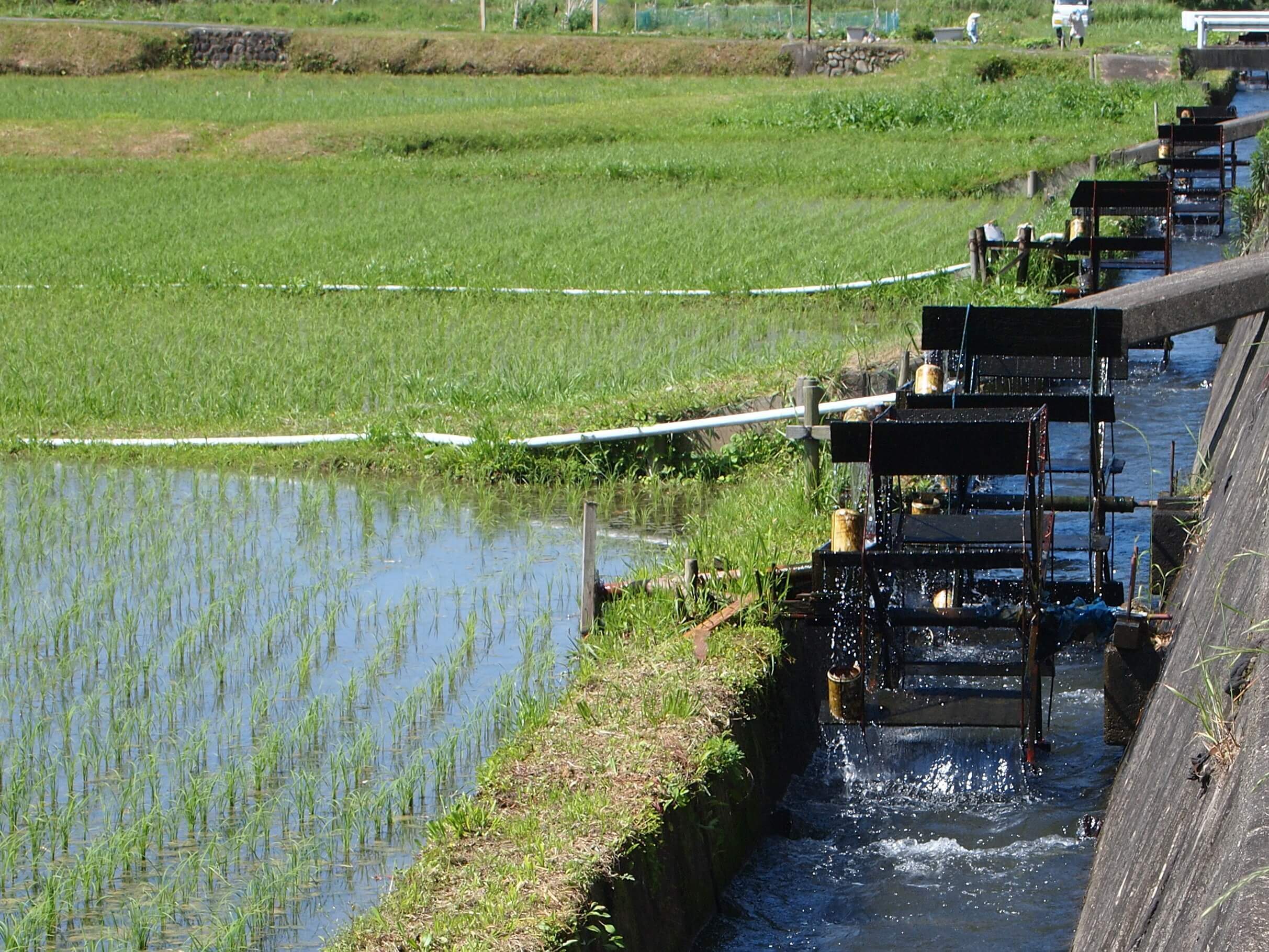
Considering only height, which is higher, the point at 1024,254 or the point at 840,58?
the point at 840,58

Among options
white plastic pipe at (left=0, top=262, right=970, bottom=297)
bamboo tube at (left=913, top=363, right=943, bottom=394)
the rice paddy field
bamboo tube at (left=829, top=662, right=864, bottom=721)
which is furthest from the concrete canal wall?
white plastic pipe at (left=0, top=262, right=970, bottom=297)

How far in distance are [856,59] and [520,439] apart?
37401 millimetres

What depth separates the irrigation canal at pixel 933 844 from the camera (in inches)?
254

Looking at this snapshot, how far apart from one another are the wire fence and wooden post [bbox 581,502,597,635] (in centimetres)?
4849

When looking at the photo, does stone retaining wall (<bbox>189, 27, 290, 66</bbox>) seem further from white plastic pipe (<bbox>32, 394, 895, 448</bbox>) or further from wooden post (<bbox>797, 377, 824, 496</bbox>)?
wooden post (<bbox>797, 377, 824, 496</bbox>)

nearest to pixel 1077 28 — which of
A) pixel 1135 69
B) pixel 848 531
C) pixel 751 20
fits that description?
pixel 1135 69

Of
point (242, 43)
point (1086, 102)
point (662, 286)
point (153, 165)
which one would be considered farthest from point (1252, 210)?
point (242, 43)

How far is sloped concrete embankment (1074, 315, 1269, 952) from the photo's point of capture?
9.25 ft

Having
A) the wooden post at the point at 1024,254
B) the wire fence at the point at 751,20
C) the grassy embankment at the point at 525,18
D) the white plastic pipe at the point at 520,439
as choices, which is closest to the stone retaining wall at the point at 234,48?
the grassy embankment at the point at 525,18

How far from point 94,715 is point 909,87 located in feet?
118

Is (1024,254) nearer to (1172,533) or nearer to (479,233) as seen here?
(479,233)

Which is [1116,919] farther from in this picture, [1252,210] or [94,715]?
[1252,210]

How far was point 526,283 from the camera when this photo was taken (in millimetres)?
18938

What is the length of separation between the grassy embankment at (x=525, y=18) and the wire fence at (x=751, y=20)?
0.50 feet
